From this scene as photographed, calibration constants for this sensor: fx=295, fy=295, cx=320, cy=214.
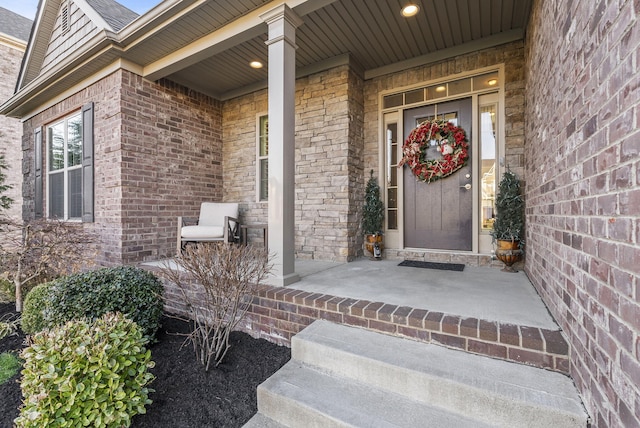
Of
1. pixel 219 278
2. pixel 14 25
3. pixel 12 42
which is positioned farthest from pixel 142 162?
pixel 14 25

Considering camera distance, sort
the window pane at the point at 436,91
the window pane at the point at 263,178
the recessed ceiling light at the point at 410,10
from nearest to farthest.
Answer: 1. the recessed ceiling light at the point at 410,10
2. the window pane at the point at 436,91
3. the window pane at the point at 263,178

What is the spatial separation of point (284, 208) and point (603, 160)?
6.92ft

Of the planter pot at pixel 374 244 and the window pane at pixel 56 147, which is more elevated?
the window pane at pixel 56 147

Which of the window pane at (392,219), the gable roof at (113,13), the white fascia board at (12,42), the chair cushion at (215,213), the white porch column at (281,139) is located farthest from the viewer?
the white fascia board at (12,42)

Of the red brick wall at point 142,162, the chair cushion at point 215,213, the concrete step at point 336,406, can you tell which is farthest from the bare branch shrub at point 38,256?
the concrete step at point 336,406

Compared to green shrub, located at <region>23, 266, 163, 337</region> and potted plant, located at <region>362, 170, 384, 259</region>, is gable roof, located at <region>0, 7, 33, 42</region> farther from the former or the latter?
potted plant, located at <region>362, 170, 384, 259</region>

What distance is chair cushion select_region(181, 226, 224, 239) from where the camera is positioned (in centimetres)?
388

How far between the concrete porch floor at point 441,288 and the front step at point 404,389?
0.35 metres

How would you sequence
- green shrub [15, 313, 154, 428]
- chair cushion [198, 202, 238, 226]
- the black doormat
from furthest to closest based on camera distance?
chair cushion [198, 202, 238, 226], the black doormat, green shrub [15, 313, 154, 428]

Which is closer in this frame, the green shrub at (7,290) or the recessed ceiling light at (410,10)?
the recessed ceiling light at (410,10)

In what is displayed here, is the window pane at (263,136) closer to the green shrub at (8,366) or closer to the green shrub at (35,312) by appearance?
the green shrub at (35,312)

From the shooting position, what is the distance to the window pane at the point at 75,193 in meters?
4.71

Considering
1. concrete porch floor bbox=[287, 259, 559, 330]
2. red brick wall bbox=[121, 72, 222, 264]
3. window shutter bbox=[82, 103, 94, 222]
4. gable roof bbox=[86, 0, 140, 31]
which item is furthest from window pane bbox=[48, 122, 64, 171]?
concrete porch floor bbox=[287, 259, 559, 330]

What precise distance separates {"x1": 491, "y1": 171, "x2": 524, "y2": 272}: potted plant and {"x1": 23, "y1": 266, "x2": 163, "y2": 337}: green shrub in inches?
133
